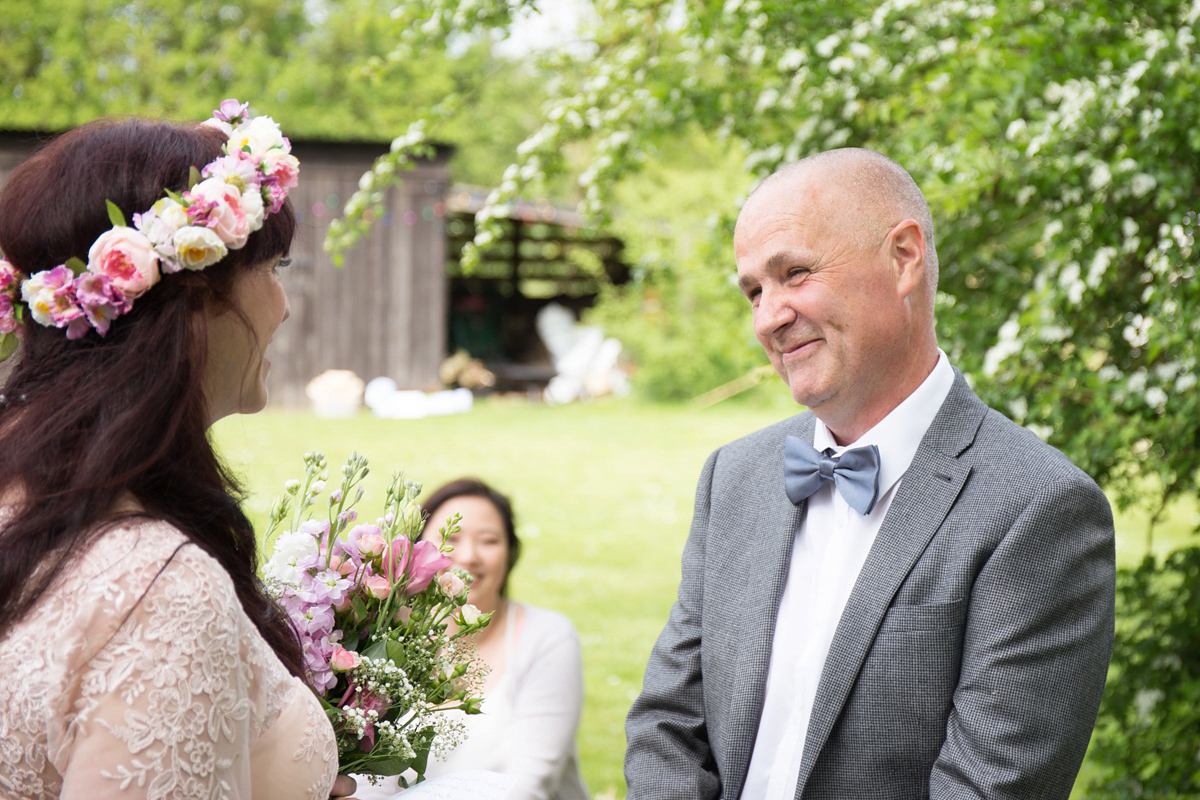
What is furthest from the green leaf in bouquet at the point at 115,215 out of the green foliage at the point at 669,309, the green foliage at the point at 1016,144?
the green foliage at the point at 669,309

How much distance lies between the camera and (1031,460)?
1.91 meters

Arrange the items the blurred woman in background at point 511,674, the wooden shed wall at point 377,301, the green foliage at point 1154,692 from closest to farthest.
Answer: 1. the green foliage at point 1154,692
2. the blurred woman in background at point 511,674
3. the wooden shed wall at point 377,301

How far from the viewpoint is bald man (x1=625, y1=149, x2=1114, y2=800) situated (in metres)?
1.81

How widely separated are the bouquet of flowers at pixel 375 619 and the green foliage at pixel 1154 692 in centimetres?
224

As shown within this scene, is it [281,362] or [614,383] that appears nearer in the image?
[281,362]

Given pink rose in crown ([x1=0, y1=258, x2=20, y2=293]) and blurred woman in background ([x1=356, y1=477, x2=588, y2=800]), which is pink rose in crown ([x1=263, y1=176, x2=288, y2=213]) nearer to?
pink rose in crown ([x1=0, y1=258, x2=20, y2=293])

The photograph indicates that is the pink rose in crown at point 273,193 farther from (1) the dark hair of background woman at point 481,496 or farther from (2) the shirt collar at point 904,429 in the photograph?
(1) the dark hair of background woman at point 481,496

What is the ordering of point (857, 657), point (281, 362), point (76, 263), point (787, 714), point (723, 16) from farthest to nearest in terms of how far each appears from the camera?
point (281, 362), point (723, 16), point (787, 714), point (857, 657), point (76, 263)

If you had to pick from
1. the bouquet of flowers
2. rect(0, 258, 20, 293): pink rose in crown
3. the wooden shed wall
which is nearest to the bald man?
the bouquet of flowers

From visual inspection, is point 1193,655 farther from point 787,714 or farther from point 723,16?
→ point 723,16

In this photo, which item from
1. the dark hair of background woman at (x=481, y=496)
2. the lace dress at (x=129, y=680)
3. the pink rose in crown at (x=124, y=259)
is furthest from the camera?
the dark hair of background woman at (x=481, y=496)

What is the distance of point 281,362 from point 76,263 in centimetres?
1360

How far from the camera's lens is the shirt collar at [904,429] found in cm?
207

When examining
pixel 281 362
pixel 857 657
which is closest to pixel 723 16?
pixel 857 657
